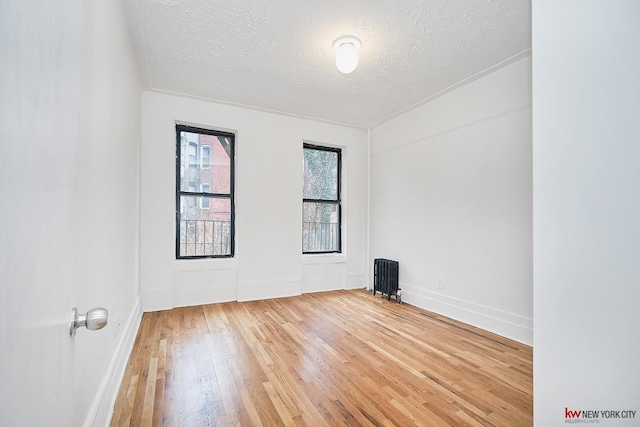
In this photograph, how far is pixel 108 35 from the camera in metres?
1.85

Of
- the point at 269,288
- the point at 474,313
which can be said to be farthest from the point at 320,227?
the point at 474,313

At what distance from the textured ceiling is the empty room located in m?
0.02

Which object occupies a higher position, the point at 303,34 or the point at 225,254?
the point at 303,34

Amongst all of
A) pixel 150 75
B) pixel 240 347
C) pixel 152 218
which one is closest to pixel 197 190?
pixel 152 218

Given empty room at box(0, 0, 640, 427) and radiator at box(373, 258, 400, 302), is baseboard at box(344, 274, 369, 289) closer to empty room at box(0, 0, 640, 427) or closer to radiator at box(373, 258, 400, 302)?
empty room at box(0, 0, 640, 427)

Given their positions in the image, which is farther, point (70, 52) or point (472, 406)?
point (472, 406)

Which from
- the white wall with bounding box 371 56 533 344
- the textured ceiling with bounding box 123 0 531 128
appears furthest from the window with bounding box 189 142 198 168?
the white wall with bounding box 371 56 533 344

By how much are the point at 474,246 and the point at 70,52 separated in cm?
369

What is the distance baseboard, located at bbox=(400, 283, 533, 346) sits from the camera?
9.45ft

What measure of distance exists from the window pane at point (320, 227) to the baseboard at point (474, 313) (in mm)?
1455

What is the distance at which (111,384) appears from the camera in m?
1.87

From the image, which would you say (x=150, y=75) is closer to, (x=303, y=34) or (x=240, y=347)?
(x=303, y=34)

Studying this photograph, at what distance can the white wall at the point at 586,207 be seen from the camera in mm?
697

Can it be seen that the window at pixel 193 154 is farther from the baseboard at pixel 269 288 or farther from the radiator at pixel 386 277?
the radiator at pixel 386 277
